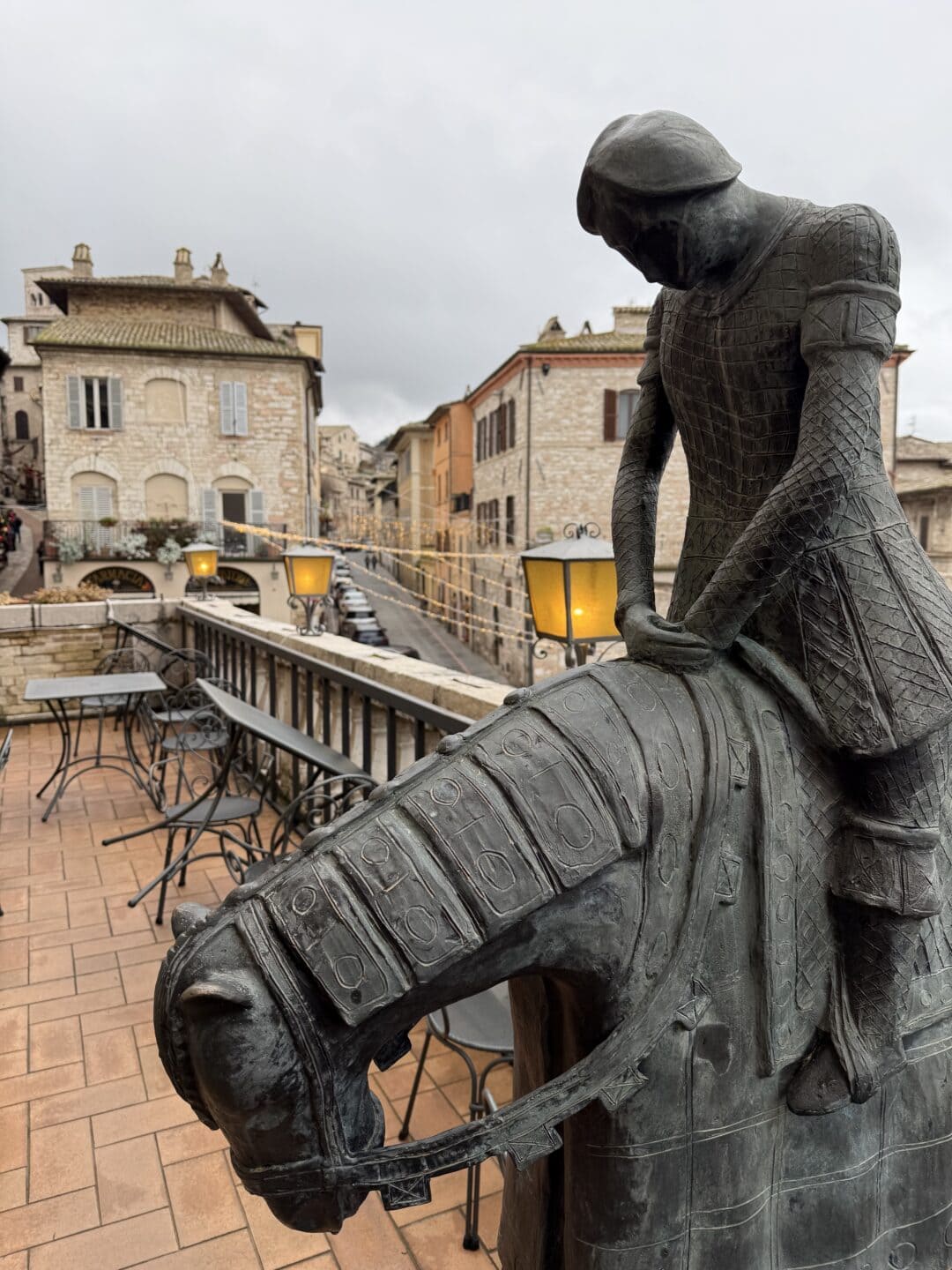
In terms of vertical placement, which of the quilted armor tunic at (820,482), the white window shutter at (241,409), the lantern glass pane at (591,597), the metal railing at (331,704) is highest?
the white window shutter at (241,409)

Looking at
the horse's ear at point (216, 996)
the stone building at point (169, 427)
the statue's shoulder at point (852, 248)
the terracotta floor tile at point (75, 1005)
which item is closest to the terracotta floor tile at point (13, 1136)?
the terracotta floor tile at point (75, 1005)

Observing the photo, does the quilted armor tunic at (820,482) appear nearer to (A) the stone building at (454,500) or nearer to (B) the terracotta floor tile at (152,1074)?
(B) the terracotta floor tile at (152,1074)

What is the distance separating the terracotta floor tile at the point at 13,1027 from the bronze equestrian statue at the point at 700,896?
8.07 ft

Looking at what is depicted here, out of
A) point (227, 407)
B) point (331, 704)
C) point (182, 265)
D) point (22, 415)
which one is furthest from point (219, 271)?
point (331, 704)

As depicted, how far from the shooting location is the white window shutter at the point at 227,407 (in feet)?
78.9

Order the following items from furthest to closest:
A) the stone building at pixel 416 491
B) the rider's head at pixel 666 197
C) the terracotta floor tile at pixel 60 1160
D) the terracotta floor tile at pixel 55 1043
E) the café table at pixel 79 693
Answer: the stone building at pixel 416 491
the café table at pixel 79 693
the terracotta floor tile at pixel 55 1043
the terracotta floor tile at pixel 60 1160
the rider's head at pixel 666 197

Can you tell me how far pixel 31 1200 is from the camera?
2223 millimetres

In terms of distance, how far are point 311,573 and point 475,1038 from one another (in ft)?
15.9

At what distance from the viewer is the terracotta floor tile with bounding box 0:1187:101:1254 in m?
2.10

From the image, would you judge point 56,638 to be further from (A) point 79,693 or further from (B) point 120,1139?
(B) point 120,1139

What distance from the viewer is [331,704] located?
4805mm

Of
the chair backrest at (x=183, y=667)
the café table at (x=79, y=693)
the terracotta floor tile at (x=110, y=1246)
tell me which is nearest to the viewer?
the terracotta floor tile at (x=110, y=1246)

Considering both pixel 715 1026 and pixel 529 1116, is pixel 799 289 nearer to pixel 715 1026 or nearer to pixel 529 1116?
pixel 715 1026

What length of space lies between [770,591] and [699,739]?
8.3 inches
